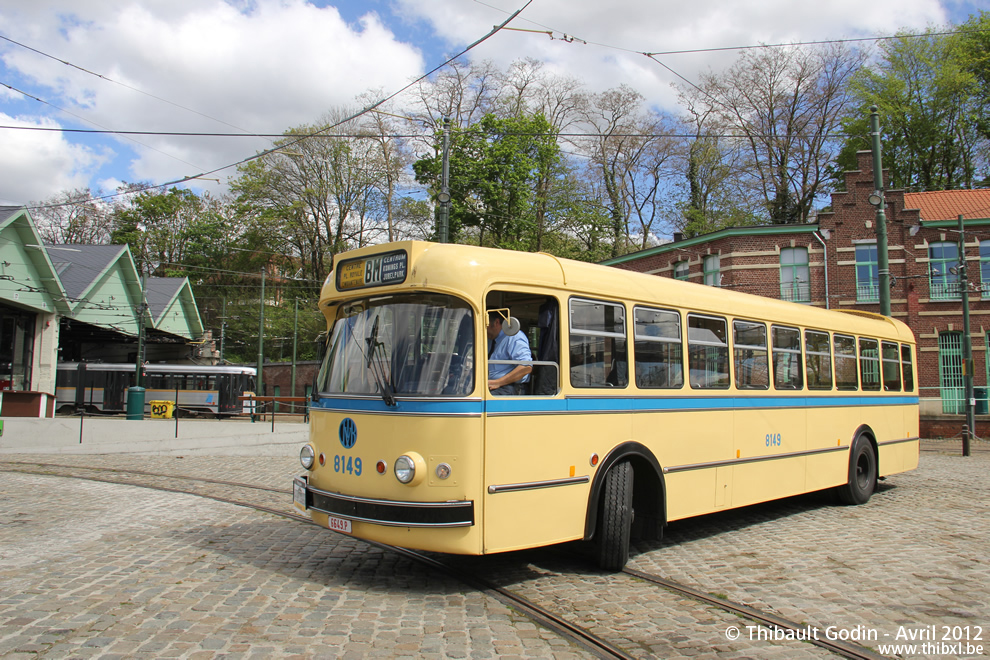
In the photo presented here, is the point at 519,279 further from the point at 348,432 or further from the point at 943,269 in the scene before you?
the point at 943,269

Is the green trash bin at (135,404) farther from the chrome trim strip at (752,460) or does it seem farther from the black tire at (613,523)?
the black tire at (613,523)

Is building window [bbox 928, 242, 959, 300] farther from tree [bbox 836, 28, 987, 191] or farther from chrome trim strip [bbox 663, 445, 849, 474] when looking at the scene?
chrome trim strip [bbox 663, 445, 849, 474]

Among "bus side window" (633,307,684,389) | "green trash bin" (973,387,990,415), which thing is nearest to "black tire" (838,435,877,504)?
"bus side window" (633,307,684,389)

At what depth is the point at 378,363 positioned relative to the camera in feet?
18.9

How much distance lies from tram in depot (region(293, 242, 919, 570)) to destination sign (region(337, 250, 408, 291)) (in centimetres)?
1

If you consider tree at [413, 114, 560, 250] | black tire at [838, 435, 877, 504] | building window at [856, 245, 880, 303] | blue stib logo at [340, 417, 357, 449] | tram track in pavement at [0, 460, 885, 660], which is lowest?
tram track in pavement at [0, 460, 885, 660]

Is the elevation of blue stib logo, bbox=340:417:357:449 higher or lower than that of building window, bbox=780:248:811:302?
lower

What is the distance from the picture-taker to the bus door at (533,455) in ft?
17.9

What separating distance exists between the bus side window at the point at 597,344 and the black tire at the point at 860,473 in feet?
17.7

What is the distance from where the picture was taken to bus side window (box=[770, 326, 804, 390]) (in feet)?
28.8

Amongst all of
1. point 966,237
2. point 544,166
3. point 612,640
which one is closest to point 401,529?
point 612,640

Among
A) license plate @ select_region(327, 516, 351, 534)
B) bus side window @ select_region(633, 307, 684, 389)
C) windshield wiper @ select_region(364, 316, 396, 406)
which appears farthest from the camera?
bus side window @ select_region(633, 307, 684, 389)

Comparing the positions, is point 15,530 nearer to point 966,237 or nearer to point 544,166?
point 966,237

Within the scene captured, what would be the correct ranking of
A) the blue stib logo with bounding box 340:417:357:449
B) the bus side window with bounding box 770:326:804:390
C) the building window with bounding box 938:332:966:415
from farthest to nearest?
the building window with bounding box 938:332:966:415, the bus side window with bounding box 770:326:804:390, the blue stib logo with bounding box 340:417:357:449
